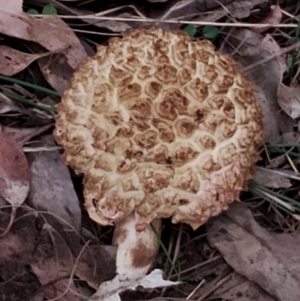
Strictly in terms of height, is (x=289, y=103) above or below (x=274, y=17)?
below

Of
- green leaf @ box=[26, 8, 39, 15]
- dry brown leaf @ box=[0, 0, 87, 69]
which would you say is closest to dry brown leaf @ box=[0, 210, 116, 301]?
dry brown leaf @ box=[0, 0, 87, 69]

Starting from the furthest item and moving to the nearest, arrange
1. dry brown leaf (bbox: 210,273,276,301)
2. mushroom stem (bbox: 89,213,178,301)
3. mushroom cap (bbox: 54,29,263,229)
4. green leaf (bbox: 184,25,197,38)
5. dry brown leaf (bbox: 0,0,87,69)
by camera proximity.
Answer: green leaf (bbox: 184,25,197,38), dry brown leaf (bbox: 0,0,87,69), dry brown leaf (bbox: 210,273,276,301), mushroom stem (bbox: 89,213,178,301), mushroom cap (bbox: 54,29,263,229)

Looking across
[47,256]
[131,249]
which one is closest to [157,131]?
[131,249]

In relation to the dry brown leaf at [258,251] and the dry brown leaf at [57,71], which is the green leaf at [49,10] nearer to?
the dry brown leaf at [57,71]

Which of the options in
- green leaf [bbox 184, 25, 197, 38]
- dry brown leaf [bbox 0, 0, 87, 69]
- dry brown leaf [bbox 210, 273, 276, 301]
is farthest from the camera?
green leaf [bbox 184, 25, 197, 38]

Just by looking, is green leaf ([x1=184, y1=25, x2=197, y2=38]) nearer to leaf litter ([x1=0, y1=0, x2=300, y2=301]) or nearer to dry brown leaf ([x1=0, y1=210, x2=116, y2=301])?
leaf litter ([x1=0, y1=0, x2=300, y2=301])

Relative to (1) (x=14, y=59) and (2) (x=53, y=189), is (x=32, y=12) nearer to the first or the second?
(1) (x=14, y=59)

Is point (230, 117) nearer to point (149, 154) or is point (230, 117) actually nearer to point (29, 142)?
point (149, 154)

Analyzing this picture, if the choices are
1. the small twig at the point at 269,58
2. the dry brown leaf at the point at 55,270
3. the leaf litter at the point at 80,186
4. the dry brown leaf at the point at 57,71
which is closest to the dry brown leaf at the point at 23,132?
the leaf litter at the point at 80,186
